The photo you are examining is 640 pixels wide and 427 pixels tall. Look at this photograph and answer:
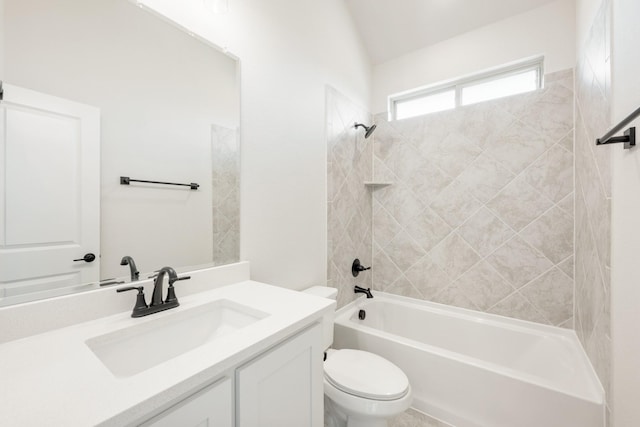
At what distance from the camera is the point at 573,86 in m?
1.75

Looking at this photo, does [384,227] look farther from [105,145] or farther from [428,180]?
[105,145]

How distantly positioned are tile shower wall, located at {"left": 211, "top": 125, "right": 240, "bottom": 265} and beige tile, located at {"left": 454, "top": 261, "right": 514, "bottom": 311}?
6.04 feet

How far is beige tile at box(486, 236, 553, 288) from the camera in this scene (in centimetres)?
187

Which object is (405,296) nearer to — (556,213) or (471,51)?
(556,213)

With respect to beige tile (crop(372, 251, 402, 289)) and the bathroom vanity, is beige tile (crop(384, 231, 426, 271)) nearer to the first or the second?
beige tile (crop(372, 251, 402, 289))

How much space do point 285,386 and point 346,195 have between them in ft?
5.13

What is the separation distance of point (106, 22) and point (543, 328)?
115 inches

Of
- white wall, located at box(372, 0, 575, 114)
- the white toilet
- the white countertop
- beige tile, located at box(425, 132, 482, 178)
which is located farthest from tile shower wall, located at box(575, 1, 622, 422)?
the white countertop

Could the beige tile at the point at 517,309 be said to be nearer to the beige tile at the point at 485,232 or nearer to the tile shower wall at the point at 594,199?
the tile shower wall at the point at 594,199

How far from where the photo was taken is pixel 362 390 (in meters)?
1.25

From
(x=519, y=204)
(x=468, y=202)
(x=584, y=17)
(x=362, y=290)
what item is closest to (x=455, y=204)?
(x=468, y=202)

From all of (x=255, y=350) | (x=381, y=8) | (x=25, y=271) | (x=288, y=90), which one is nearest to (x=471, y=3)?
(x=381, y=8)

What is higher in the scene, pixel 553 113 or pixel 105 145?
pixel 553 113

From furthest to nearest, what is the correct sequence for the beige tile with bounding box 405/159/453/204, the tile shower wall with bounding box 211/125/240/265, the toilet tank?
the beige tile with bounding box 405/159/453/204, the toilet tank, the tile shower wall with bounding box 211/125/240/265
